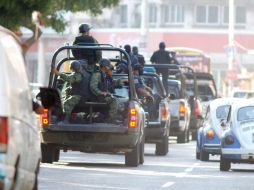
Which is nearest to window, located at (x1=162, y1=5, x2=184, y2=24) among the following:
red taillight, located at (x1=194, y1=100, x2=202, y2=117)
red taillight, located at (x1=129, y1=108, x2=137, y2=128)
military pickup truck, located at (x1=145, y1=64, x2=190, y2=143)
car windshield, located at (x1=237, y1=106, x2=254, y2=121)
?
red taillight, located at (x1=194, y1=100, x2=202, y2=117)

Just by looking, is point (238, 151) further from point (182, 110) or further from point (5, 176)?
point (182, 110)

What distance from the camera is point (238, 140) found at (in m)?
24.7

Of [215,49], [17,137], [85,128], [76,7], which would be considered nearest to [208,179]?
[85,128]

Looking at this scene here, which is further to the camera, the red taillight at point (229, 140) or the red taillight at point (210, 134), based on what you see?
the red taillight at point (210, 134)

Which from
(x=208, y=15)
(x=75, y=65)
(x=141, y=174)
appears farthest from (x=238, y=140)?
(x=208, y=15)

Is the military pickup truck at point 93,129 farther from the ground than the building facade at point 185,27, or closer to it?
closer to it

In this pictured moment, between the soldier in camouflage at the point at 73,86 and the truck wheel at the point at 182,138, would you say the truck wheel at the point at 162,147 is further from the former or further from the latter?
the truck wheel at the point at 182,138

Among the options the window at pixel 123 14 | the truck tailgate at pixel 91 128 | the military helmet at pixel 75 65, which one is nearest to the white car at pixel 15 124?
the truck tailgate at pixel 91 128

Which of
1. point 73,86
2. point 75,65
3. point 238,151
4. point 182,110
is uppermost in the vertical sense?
point 75,65

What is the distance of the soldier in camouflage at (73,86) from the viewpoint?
962 inches

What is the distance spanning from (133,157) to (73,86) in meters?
1.58

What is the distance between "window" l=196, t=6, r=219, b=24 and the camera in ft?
320

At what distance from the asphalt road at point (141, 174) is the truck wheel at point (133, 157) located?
0.15 m

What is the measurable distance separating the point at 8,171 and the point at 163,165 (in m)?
14.4
